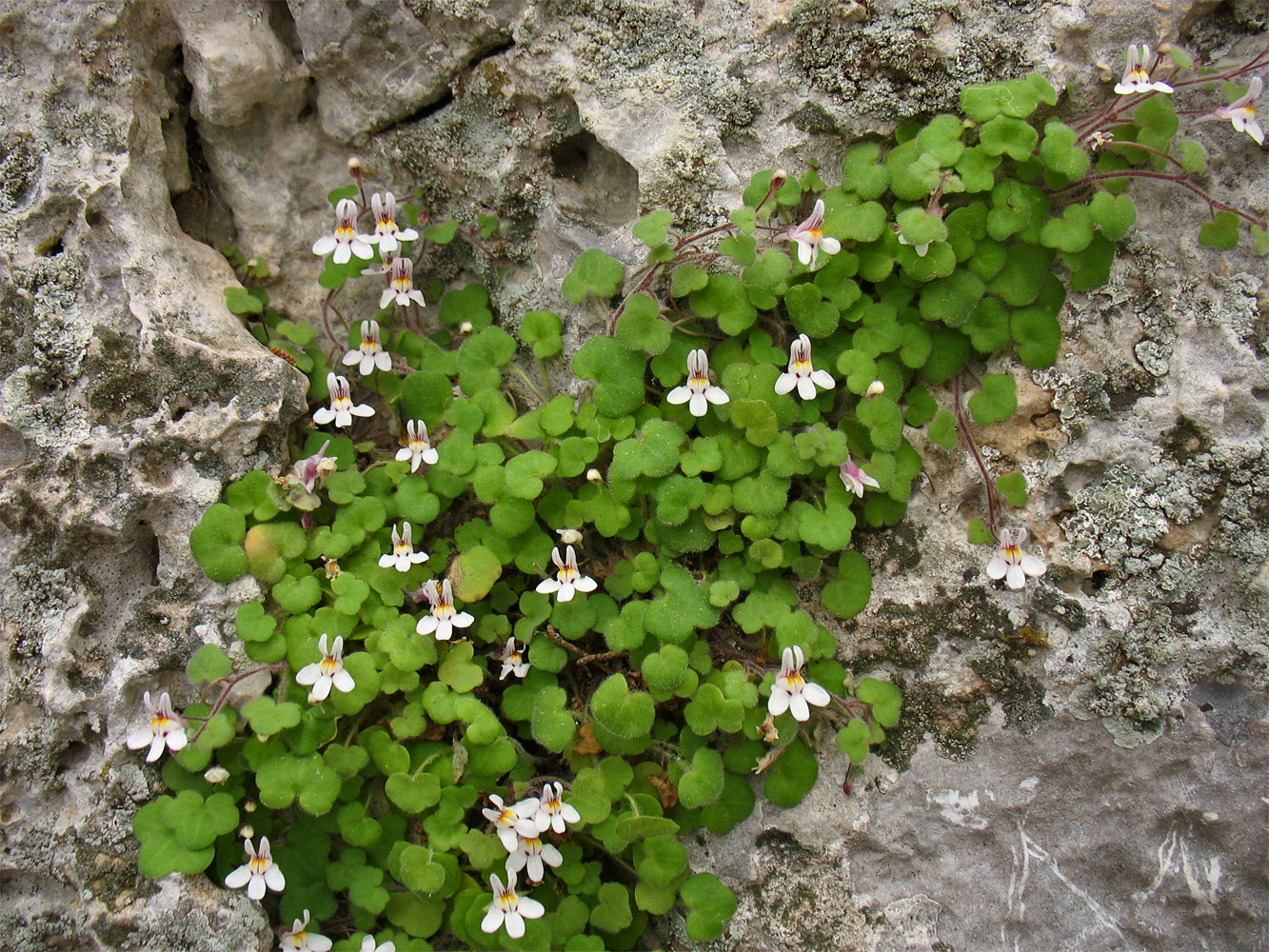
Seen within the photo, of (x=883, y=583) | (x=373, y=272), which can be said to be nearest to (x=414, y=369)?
(x=373, y=272)

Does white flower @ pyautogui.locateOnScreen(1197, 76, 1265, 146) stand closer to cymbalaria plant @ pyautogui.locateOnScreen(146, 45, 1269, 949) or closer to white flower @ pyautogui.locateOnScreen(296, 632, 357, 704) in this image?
cymbalaria plant @ pyautogui.locateOnScreen(146, 45, 1269, 949)

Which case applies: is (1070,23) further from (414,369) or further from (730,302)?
(414,369)

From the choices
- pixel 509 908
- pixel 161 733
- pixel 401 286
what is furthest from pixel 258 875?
pixel 401 286

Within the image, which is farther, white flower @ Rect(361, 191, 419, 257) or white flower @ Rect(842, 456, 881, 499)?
white flower @ Rect(361, 191, 419, 257)

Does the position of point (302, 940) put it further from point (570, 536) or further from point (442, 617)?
point (570, 536)

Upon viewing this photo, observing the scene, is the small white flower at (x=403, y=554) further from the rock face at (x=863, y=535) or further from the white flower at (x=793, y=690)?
the white flower at (x=793, y=690)

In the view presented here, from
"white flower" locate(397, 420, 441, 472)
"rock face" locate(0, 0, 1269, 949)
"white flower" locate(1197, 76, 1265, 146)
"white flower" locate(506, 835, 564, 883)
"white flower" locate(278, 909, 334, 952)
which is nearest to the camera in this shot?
"white flower" locate(1197, 76, 1265, 146)

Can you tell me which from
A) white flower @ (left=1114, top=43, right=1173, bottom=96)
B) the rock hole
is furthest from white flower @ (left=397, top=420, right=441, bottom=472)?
white flower @ (left=1114, top=43, right=1173, bottom=96)
